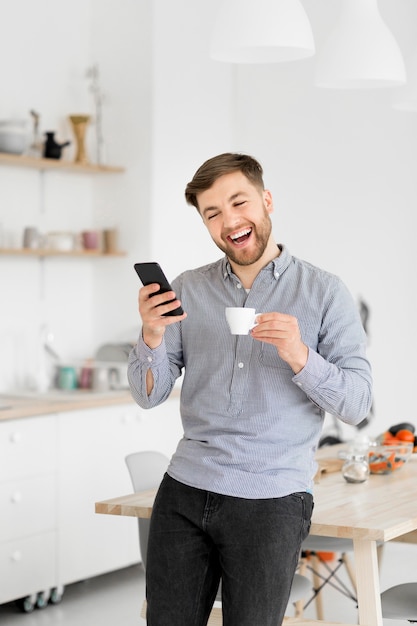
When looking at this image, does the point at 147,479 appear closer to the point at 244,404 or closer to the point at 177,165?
the point at 244,404

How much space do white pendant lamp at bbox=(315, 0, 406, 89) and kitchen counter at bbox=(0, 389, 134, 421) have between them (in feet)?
6.09

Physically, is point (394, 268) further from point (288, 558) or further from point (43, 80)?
point (288, 558)

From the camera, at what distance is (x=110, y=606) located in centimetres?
445

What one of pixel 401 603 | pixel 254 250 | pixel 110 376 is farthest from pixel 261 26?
pixel 110 376

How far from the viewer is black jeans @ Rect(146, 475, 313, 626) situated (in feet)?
7.31

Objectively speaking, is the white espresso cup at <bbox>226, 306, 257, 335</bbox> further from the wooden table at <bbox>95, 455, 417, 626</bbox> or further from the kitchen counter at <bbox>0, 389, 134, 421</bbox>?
the kitchen counter at <bbox>0, 389, 134, 421</bbox>

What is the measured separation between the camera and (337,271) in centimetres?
608

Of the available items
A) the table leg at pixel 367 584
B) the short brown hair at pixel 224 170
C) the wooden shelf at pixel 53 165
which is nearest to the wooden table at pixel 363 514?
the table leg at pixel 367 584

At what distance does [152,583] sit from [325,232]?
396 cm

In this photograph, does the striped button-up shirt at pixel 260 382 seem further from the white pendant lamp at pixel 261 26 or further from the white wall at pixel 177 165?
the white wall at pixel 177 165

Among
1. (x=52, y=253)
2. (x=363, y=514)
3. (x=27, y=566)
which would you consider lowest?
(x=27, y=566)

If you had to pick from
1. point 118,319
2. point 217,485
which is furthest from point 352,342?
point 118,319

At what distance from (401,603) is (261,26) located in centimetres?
161

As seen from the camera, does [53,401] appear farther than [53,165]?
No
